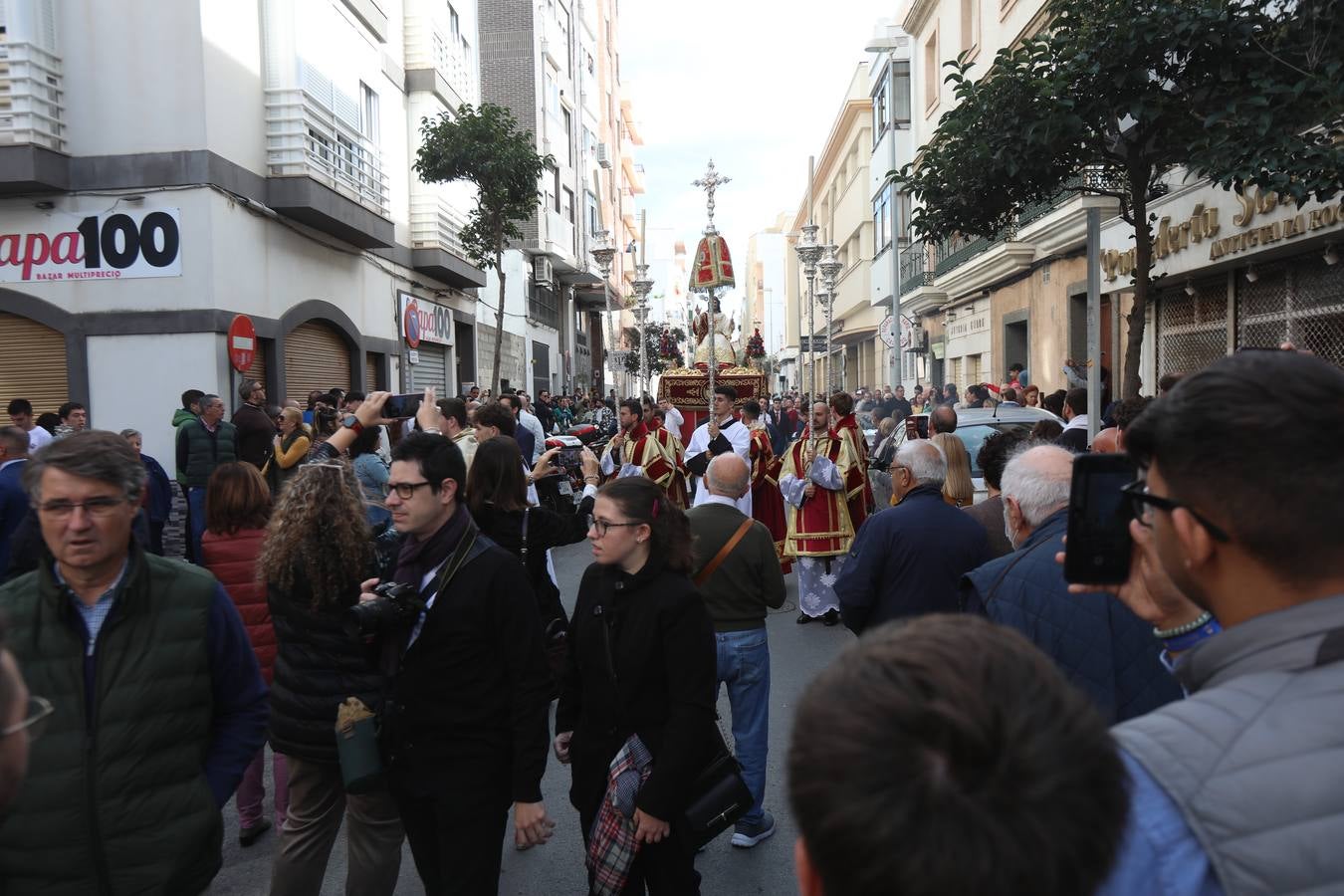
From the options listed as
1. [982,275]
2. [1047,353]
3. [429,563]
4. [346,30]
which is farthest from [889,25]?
[429,563]

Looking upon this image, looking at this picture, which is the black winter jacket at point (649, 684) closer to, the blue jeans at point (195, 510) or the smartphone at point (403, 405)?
the smartphone at point (403, 405)

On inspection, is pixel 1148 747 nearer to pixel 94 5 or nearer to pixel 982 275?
pixel 94 5

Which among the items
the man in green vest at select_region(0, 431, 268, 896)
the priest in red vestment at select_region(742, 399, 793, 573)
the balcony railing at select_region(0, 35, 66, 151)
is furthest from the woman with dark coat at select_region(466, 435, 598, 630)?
the balcony railing at select_region(0, 35, 66, 151)

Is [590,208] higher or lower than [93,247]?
higher

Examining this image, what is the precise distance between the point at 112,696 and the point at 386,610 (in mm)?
789

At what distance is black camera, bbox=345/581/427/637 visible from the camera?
3041mm

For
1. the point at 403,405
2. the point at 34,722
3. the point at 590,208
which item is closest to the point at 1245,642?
the point at 34,722

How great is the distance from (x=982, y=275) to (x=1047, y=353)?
12.9 feet

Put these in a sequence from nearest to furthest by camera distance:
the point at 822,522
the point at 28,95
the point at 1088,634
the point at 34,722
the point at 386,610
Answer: the point at 34,722
the point at 1088,634
the point at 386,610
the point at 822,522
the point at 28,95

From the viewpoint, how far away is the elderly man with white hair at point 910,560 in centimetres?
429

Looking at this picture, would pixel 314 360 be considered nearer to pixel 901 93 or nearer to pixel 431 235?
pixel 431 235

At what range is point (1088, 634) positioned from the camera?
2.71 meters

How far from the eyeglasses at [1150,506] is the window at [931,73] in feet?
83.1

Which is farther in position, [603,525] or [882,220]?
[882,220]
